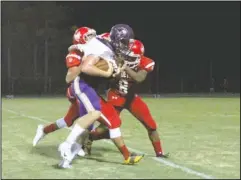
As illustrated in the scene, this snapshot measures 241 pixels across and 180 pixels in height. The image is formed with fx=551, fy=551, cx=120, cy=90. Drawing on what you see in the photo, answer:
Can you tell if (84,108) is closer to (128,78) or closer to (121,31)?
(128,78)

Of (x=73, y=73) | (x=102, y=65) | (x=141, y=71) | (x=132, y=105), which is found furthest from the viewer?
(x=132, y=105)

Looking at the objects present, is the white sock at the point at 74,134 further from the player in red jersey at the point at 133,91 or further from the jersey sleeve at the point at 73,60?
the player in red jersey at the point at 133,91

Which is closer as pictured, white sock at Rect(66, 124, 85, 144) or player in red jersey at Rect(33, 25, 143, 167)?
white sock at Rect(66, 124, 85, 144)

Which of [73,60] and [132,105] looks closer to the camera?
[73,60]

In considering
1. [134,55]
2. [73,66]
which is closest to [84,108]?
[73,66]

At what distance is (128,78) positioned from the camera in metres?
6.96

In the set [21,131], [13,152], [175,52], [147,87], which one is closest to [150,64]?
[13,152]

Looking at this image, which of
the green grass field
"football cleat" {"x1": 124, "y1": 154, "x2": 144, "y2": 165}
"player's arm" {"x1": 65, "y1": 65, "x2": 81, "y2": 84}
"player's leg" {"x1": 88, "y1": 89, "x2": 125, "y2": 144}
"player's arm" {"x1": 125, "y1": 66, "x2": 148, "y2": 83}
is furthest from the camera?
"player's leg" {"x1": 88, "y1": 89, "x2": 125, "y2": 144}

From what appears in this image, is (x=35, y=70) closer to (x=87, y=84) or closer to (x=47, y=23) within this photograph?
(x=47, y=23)

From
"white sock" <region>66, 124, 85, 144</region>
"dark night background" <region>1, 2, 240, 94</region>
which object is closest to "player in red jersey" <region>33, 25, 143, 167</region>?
"white sock" <region>66, 124, 85, 144</region>

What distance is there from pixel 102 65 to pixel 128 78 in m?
0.81

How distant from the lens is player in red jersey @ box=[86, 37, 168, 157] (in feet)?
22.5

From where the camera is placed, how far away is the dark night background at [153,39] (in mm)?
36500

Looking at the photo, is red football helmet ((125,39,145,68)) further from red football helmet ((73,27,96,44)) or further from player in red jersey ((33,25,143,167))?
player in red jersey ((33,25,143,167))
